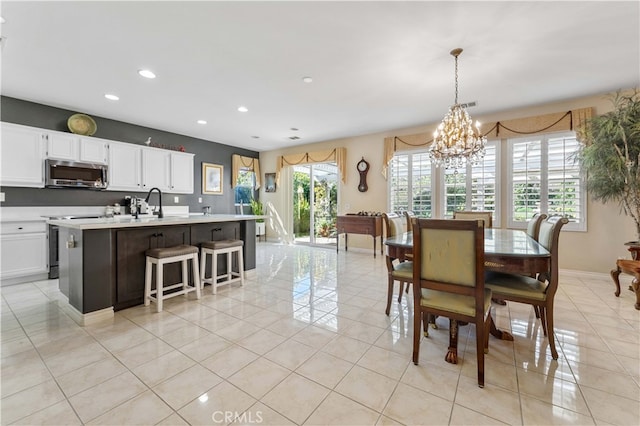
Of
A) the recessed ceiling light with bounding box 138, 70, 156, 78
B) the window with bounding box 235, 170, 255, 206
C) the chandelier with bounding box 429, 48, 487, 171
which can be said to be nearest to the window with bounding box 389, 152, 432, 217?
the chandelier with bounding box 429, 48, 487, 171

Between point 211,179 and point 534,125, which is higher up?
point 534,125

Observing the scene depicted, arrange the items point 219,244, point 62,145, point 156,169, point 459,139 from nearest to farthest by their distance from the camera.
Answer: point 459,139 → point 219,244 → point 62,145 → point 156,169

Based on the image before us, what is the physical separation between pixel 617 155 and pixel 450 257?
10.8 ft

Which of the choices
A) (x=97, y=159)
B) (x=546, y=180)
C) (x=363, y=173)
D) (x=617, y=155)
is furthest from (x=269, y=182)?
(x=617, y=155)

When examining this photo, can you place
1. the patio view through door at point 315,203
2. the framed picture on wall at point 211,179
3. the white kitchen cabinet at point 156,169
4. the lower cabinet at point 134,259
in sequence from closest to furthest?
the lower cabinet at point 134,259, the white kitchen cabinet at point 156,169, the framed picture on wall at point 211,179, the patio view through door at point 315,203

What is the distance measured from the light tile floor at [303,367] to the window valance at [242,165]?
4489 millimetres

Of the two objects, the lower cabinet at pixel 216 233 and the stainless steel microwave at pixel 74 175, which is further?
the stainless steel microwave at pixel 74 175

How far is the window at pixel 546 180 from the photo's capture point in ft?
13.0

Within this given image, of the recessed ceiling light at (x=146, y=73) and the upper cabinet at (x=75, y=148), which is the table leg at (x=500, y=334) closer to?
the recessed ceiling light at (x=146, y=73)

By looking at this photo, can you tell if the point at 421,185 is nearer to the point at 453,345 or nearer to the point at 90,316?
the point at 453,345

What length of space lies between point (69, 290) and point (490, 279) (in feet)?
13.0

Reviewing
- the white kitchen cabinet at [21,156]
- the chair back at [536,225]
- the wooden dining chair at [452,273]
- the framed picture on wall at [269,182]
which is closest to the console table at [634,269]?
the chair back at [536,225]

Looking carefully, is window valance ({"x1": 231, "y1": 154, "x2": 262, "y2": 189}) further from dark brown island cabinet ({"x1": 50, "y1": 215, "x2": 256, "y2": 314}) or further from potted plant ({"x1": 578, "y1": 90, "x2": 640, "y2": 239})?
potted plant ({"x1": 578, "y1": 90, "x2": 640, "y2": 239})

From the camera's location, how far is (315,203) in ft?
23.4
